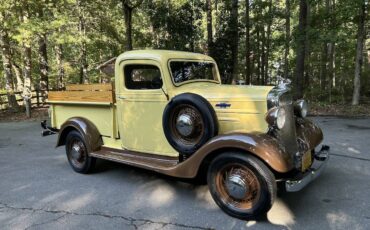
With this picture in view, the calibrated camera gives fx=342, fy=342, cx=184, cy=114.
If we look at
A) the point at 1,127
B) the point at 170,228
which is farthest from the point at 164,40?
the point at 170,228

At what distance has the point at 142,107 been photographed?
15.6ft

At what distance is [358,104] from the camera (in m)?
12.5

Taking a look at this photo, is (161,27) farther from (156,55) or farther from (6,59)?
(156,55)

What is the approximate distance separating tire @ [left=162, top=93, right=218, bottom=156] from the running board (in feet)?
0.91

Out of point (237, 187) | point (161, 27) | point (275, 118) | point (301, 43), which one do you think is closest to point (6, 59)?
point (161, 27)

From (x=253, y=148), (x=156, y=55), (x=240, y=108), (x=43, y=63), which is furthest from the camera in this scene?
(x=43, y=63)

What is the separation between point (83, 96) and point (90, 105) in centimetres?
20

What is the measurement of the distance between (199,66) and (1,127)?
9555mm

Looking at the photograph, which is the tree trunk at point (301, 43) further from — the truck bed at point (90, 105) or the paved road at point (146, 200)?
the truck bed at point (90, 105)

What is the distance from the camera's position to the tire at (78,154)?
5461 mm

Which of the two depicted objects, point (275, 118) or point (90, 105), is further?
point (90, 105)

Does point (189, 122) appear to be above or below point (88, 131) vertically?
above

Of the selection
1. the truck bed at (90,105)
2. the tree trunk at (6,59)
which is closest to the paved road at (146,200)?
the truck bed at (90,105)

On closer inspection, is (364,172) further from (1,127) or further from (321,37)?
(1,127)
